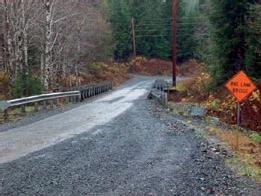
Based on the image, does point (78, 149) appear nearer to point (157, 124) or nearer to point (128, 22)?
point (157, 124)

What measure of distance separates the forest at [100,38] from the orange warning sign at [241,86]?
10533mm

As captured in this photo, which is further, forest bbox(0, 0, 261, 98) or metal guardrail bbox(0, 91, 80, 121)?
forest bbox(0, 0, 261, 98)

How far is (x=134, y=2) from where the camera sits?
8006 cm

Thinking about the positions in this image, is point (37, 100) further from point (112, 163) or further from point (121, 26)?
point (121, 26)

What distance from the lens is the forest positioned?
23.8 m

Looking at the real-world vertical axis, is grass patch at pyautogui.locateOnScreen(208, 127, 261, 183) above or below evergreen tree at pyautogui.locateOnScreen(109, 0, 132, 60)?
below

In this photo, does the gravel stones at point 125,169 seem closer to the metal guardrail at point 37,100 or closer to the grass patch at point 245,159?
the grass patch at point 245,159

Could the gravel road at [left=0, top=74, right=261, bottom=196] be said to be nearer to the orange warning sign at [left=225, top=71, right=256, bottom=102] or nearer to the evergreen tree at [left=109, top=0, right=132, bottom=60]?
the orange warning sign at [left=225, top=71, right=256, bottom=102]

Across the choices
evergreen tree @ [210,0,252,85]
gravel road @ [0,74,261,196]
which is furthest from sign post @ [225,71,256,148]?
evergreen tree @ [210,0,252,85]

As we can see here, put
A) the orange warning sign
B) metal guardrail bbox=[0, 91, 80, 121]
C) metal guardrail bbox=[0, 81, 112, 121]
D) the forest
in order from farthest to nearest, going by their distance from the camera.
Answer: the forest → metal guardrail bbox=[0, 81, 112, 121] → metal guardrail bbox=[0, 91, 80, 121] → the orange warning sign

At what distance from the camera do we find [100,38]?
159ft

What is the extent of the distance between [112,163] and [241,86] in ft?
15.7

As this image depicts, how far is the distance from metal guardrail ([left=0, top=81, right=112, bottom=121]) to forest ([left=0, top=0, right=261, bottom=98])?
1384mm

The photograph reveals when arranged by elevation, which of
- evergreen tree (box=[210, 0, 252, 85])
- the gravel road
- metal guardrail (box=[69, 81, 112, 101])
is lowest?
metal guardrail (box=[69, 81, 112, 101])
